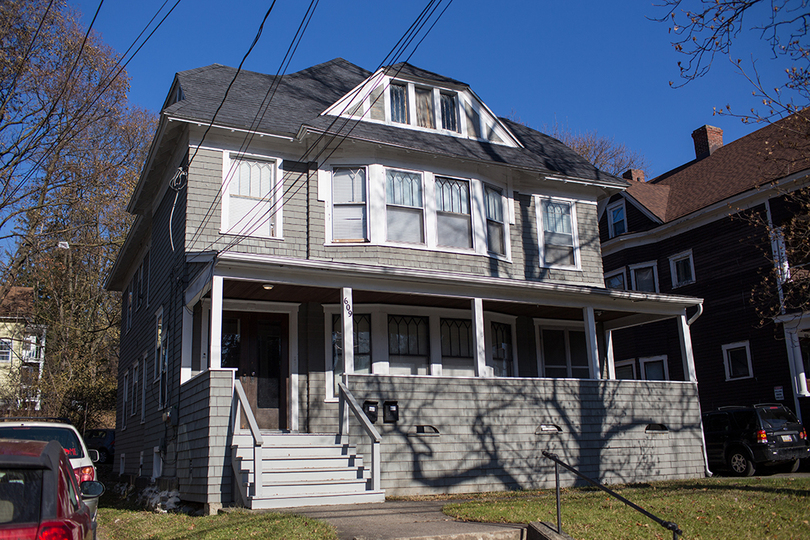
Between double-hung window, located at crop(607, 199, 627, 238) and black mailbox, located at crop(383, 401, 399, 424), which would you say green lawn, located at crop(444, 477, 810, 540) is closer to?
black mailbox, located at crop(383, 401, 399, 424)

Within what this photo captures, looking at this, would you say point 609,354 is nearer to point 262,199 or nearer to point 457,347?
point 457,347

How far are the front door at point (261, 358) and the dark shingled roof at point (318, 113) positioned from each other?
363cm

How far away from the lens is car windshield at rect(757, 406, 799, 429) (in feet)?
49.1

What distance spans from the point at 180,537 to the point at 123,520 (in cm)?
335

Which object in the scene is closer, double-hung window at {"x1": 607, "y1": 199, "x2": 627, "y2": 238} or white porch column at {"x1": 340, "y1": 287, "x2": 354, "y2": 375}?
white porch column at {"x1": 340, "y1": 287, "x2": 354, "y2": 375}

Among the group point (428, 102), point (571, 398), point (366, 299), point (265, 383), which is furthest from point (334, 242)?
point (571, 398)

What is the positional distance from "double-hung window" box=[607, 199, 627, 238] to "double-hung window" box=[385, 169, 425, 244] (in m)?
14.5

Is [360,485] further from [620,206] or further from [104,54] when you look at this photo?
[620,206]

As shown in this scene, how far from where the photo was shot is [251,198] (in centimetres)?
1295

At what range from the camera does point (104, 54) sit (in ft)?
70.1

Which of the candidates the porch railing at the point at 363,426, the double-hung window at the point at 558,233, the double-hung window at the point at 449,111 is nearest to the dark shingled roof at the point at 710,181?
the double-hung window at the point at 558,233

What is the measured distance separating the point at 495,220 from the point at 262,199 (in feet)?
16.5

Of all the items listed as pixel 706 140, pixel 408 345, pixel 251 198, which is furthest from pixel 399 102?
pixel 706 140

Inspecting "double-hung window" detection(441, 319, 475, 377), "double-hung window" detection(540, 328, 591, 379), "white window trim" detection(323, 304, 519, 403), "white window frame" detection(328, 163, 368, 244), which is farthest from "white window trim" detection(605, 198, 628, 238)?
"white window frame" detection(328, 163, 368, 244)
